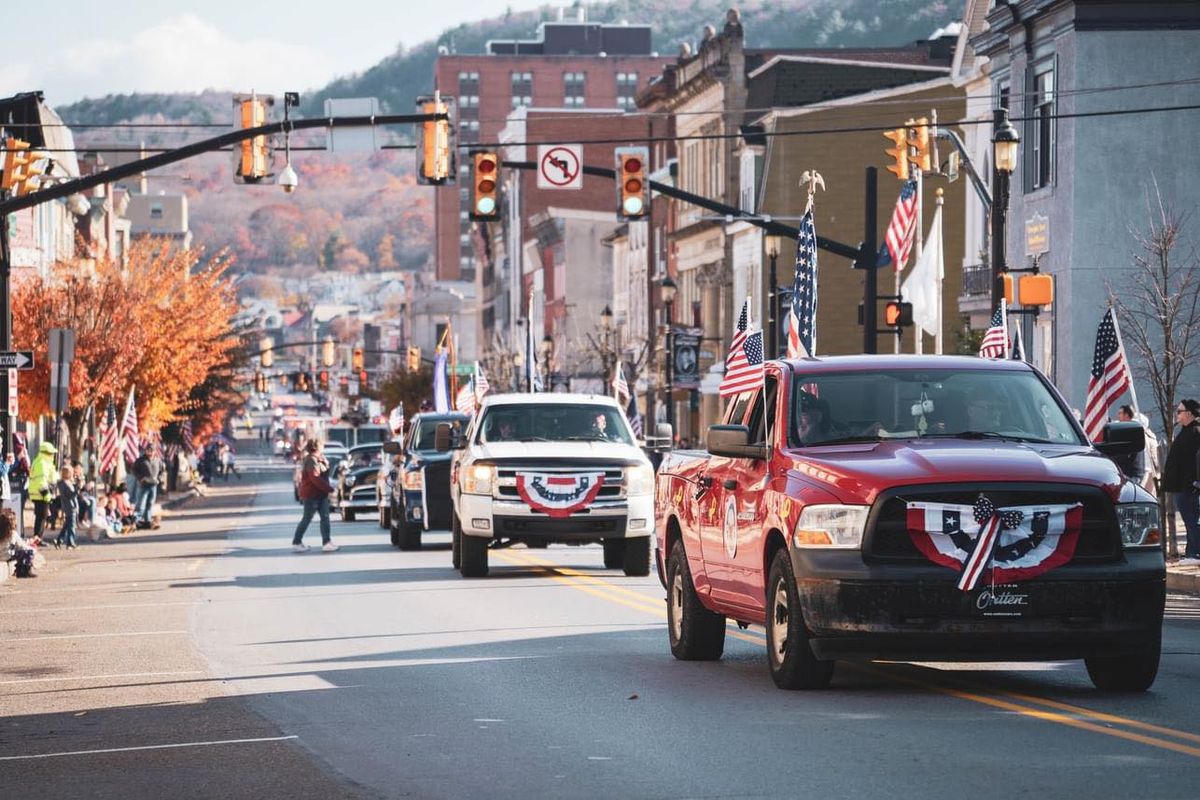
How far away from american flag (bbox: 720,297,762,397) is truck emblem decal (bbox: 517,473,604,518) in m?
2.61

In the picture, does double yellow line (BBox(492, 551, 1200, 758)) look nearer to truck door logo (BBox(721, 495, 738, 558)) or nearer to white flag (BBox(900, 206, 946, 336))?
truck door logo (BBox(721, 495, 738, 558))

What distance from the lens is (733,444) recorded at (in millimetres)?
13812

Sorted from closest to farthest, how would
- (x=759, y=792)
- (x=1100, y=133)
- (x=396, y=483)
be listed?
1. (x=759, y=792)
2. (x=396, y=483)
3. (x=1100, y=133)

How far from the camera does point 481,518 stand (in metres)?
25.7

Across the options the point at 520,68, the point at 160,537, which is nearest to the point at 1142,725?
the point at 160,537

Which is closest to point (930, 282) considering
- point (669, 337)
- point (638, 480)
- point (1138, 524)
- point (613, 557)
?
point (613, 557)

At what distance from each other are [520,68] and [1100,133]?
529 ft

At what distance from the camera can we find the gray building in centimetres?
3891

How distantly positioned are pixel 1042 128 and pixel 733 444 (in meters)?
28.7

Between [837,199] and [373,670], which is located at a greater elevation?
[837,199]

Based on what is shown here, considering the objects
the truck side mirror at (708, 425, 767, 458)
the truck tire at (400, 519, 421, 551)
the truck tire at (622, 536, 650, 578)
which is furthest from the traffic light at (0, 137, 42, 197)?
the truck side mirror at (708, 425, 767, 458)

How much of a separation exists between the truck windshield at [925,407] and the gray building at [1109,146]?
1023 inches

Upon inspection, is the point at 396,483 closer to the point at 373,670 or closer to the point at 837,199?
the point at 373,670

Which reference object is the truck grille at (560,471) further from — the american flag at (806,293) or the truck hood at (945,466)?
the truck hood at (945,466)
